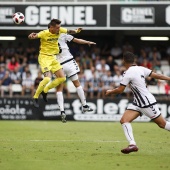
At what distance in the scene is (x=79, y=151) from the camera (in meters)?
12.5

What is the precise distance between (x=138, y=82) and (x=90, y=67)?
17339 millimetres

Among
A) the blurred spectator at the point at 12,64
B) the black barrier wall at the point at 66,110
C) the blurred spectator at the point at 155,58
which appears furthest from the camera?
the blurred spectator at the point at 155,58

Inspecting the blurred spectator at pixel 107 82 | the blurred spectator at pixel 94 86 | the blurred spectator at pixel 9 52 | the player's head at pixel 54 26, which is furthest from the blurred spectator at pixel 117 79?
the player's head at pixel 54 26

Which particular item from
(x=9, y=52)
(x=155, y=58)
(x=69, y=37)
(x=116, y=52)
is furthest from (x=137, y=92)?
(x=9, y=52)

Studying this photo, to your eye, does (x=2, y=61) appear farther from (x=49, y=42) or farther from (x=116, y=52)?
(x=49, y=42)

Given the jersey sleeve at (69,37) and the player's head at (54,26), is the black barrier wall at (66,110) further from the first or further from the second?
the player's head at (54,26)

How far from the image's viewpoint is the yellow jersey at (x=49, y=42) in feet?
52.5

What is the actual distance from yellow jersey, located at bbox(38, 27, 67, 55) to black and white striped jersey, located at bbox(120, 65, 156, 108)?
15.4 ft

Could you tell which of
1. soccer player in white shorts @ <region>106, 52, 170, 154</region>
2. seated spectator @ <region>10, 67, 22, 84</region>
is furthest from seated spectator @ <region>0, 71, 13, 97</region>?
soccer player in white shorts @ <region>106, 52, 170, 154</region>

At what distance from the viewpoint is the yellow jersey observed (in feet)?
52.5

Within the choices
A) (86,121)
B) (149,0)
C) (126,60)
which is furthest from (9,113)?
(126,60)

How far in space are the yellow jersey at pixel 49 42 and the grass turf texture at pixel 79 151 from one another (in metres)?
2.51

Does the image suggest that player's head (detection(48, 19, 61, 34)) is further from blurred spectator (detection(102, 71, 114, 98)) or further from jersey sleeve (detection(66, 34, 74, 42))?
blurred spectator (detection(102, 71, 114, 98))

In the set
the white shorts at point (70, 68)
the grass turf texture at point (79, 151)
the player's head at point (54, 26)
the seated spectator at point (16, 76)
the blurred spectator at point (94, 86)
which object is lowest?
the grass turf texture at point (79, 151)
